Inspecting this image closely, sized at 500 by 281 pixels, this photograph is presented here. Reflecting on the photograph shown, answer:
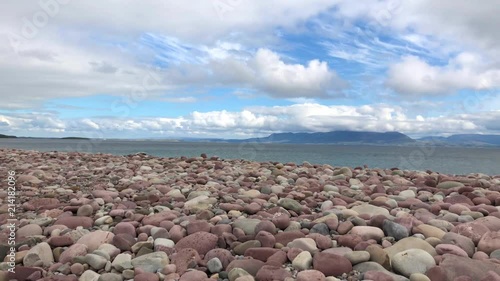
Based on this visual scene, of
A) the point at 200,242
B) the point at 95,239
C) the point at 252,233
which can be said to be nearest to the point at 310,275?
the point at 252,233

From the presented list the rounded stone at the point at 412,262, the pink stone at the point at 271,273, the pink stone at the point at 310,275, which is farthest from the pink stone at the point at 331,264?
the rounded stone at the point at 412,262

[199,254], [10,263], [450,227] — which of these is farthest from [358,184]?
[10,263]

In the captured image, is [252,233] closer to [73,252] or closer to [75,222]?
[73,252]

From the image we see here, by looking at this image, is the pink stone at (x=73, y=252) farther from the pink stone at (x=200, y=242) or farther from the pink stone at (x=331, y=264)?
the pink stone at (x=331, y=264)

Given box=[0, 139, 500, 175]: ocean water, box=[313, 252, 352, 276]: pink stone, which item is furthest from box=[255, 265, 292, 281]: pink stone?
box=[0, 139, 500, 175]: ocean water

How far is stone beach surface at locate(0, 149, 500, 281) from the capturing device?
3715 millimetres

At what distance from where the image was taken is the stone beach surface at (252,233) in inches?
146

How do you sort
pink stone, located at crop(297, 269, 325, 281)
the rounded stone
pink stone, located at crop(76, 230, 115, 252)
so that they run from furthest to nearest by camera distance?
pink stone, located at crop(76, 230, 115, 252), the rounded stone, pink stone, located at crop(297, 269, 325, 281)

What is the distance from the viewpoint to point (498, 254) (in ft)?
13.0

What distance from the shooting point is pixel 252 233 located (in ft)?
15.0

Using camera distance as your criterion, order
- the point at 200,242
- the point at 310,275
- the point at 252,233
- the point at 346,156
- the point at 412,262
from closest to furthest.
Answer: the point at 310,275 → the point at 412,262 → the point at 200,242 → the point at 252,233 → the point at 346,156

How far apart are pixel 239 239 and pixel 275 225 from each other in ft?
1.74

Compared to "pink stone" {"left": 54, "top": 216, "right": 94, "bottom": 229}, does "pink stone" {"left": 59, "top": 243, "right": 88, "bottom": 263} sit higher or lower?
lower

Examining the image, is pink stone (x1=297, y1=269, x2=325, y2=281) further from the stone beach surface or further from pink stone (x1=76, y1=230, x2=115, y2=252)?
pink stone (x1=76, y1=230, x2=115, y2=252)
